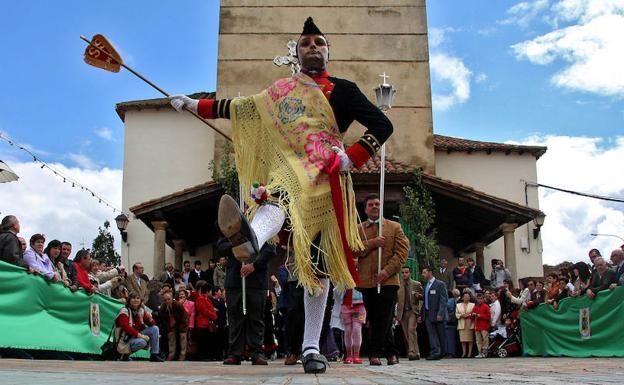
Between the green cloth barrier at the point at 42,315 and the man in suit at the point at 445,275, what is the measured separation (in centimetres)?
1050

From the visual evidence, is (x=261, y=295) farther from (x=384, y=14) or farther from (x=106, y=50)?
(x=384, y=14)

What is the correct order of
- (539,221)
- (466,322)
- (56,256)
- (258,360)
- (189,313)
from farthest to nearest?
(539,221) < (466,322) < (189,313) < (56,256) < (258,360)

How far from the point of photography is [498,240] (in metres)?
24.4

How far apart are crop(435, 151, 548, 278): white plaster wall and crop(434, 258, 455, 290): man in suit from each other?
2082 millimetres

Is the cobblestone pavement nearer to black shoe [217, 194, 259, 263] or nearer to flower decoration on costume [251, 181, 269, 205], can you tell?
black shoe [217, 194, 259, 263]

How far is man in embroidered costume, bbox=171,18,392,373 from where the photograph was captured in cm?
522

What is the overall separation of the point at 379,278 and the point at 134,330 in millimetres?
5386

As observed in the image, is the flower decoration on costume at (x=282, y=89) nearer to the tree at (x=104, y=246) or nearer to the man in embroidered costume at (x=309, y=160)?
the man in embroidered costume at (x=309, y=160)

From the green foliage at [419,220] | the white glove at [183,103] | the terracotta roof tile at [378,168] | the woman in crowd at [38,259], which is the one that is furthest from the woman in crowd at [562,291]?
the white glove at [183,103]

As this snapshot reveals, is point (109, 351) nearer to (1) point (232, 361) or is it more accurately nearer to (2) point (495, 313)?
(1) point (232, 361)

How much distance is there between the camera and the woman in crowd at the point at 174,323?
13.9m

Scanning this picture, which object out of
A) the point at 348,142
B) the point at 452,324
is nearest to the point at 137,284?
the point at 452,324

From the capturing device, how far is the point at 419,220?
1858cm

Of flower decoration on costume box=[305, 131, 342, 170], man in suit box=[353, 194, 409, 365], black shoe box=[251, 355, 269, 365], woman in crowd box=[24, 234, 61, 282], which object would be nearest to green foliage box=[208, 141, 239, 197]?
woman in crowd box=[24, 234, 61, 282]
